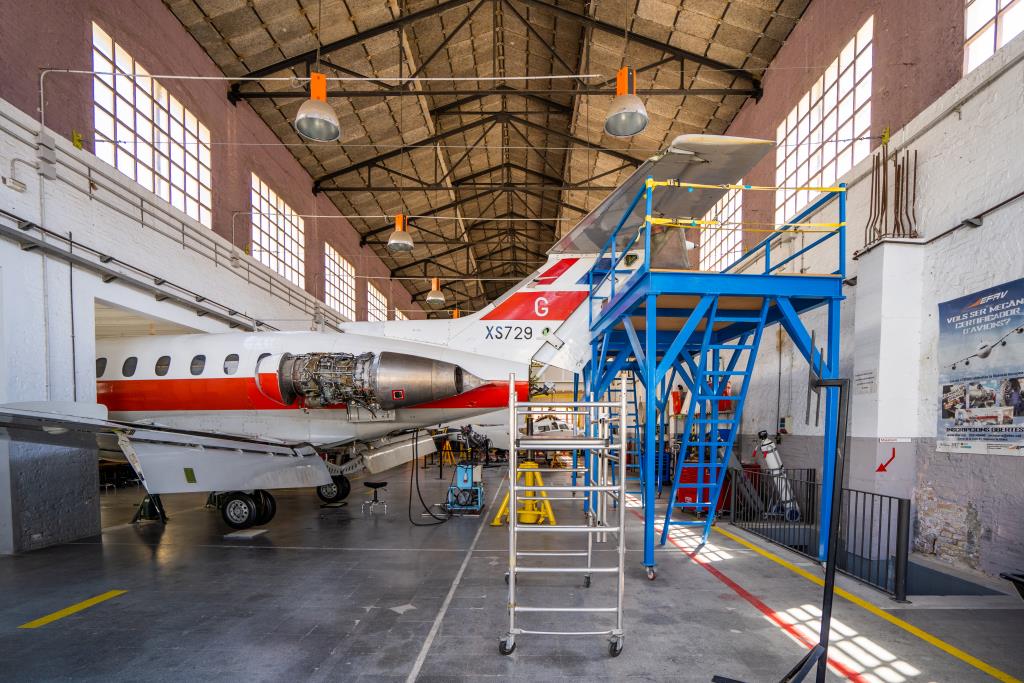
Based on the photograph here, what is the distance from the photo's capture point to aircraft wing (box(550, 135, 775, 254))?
7.02 m

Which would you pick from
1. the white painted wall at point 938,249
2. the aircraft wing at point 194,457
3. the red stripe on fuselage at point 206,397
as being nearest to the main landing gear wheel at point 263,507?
the aircraft wing at point 194,457

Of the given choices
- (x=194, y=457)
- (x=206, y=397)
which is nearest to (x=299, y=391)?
(x=194, y=457)

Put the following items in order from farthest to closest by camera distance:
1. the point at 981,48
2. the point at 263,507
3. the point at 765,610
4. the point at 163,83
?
the point at 163,83 → the point at 263,507 → the point at 981,48 → the point at 765,610

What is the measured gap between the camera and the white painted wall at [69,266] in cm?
785

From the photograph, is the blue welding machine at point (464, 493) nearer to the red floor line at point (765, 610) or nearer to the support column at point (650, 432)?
the red floor line at point (765, 610)

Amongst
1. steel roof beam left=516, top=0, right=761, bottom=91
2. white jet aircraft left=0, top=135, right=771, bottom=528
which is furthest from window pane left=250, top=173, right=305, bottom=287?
steel roof beam left=516, top=0, right=761, bottom=91

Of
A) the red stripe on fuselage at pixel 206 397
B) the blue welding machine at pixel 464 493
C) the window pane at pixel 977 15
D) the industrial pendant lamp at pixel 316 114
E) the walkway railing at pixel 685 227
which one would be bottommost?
the blue welding machine at pixel 464 493

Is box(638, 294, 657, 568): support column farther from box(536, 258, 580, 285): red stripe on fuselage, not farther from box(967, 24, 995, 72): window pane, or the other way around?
box(536, 258, 580, 285): red stripe on fuselage

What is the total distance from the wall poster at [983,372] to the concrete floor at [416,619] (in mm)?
1886

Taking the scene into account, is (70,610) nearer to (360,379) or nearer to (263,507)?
(263,507)

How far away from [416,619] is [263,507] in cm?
524

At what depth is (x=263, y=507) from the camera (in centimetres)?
920

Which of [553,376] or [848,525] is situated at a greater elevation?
[553,376]

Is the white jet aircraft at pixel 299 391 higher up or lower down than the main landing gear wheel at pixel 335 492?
higher up
